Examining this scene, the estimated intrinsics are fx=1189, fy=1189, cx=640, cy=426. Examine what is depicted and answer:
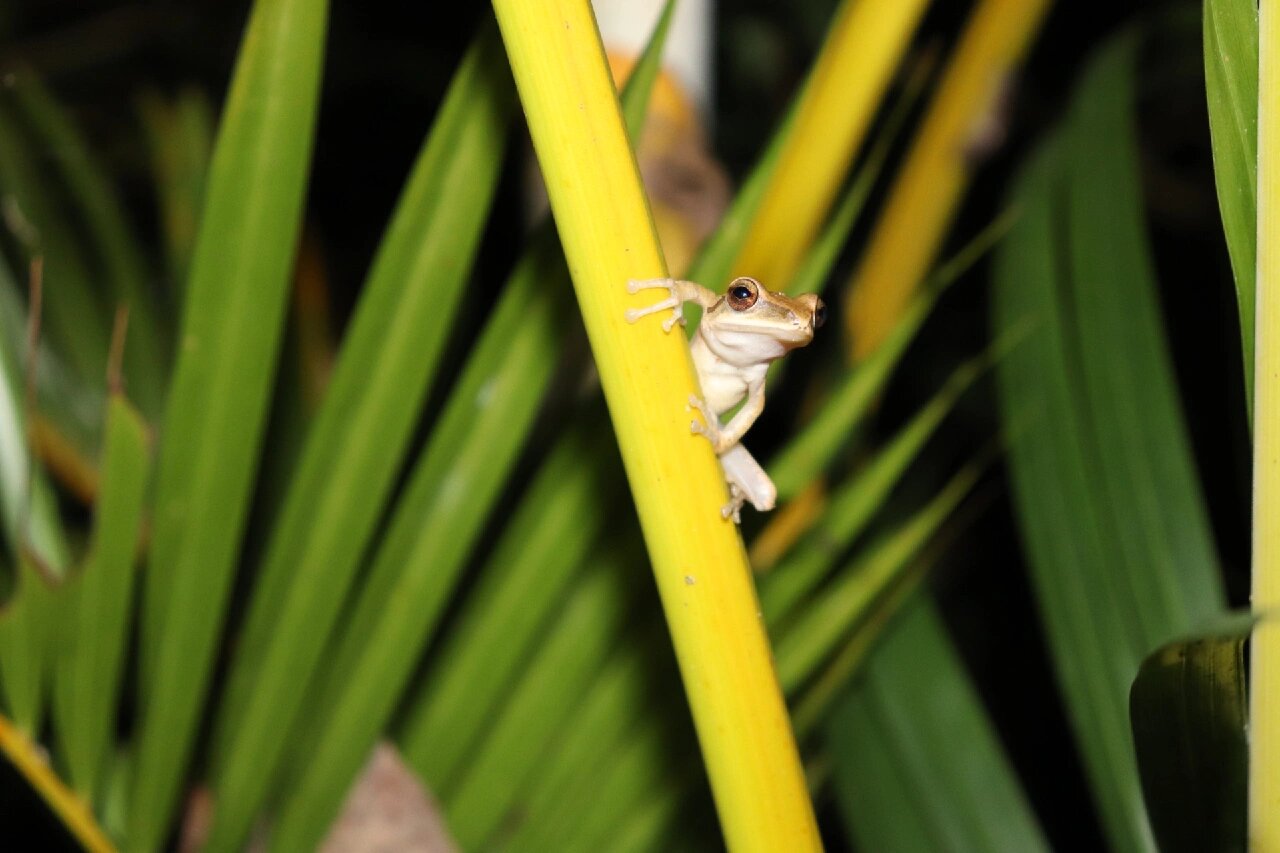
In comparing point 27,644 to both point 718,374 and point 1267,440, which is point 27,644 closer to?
point 718,374

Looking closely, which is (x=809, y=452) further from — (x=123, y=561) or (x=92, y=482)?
(x=92, y=482)

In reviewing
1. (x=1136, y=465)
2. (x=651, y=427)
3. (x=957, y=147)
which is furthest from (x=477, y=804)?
(x=957, y=147)

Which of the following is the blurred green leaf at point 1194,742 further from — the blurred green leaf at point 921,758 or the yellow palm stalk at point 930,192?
the yellow palm stalk at point 930,192

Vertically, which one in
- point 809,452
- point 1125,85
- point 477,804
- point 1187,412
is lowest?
point 1187,412

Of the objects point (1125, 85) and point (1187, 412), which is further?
point (1187, 412)

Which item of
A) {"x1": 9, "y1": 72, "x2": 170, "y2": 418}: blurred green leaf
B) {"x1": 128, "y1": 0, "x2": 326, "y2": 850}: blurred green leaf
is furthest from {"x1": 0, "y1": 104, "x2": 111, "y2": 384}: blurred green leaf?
{"x1": 128, "y1": 0, "x2": 326, "y2": 850}: blurred green leaf

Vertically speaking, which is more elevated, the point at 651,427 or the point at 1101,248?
the point at 651,427
